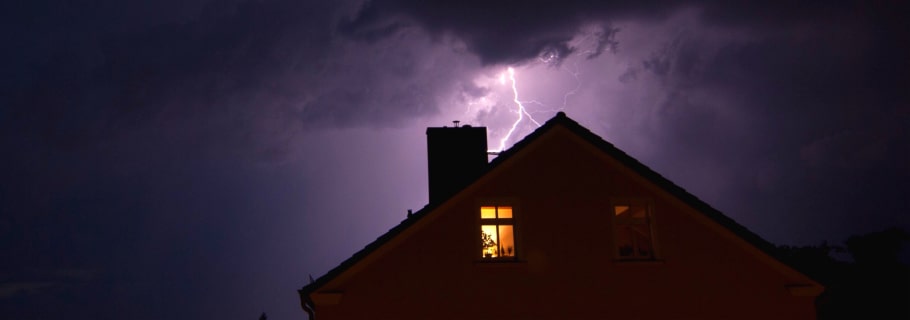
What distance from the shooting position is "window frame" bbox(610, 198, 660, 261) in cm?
1395

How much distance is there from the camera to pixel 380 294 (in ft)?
42.9

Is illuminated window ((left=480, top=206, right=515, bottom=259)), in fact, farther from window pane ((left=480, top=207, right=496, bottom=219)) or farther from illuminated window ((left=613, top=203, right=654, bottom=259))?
illuminated window ((left=613, top=203, right=654, bottom=259))

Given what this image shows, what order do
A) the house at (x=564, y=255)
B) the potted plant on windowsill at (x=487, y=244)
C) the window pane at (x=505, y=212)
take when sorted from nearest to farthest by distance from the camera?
the house at (x=564, y=255), the potted plant on windowsill at (x=487, y=244), the window pane at (x=505, y=212)

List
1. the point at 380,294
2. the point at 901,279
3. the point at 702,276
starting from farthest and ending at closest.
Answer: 1. the point at 901,279
2. the point at 702,276
3. the point at 380,294

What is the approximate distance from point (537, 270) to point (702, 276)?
11.6 feet

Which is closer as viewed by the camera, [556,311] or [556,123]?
[556,311]

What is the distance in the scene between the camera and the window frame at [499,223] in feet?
44.8

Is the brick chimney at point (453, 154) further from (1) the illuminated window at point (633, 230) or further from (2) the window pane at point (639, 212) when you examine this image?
(2) the window pane at point (639, 212)

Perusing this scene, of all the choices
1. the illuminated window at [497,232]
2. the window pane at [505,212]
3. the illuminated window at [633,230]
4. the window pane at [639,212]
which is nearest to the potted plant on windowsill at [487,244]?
the illuminated window at [497,232]

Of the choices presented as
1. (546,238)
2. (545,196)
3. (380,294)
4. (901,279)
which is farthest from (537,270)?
(901,279)

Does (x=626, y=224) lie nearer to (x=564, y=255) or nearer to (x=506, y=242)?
(x=564, y=255)

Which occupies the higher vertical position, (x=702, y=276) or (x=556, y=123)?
(x=556, y=123)

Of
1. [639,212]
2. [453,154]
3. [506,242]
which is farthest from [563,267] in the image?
[453,154]

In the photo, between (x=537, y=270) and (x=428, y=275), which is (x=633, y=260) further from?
(x=428, y=275)
